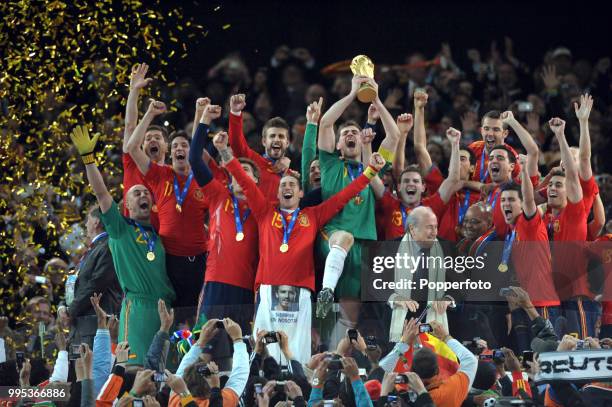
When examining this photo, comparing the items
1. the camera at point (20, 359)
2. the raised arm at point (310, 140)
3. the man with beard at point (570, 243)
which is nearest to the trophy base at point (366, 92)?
the raised arm at point (310, 140)

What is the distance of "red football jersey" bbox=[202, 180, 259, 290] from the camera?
959cm

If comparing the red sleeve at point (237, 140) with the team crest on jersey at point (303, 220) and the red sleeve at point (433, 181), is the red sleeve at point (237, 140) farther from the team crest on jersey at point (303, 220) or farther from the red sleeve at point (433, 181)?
the red sleeve at point (433, 181)

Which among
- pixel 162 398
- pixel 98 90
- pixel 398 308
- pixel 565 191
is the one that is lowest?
pixel 162 398

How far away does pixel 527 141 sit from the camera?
32.8 ft

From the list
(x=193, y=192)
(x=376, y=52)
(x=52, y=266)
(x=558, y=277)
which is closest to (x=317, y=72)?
(x=376, y=52)

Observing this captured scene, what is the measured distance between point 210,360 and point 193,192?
5.75ft

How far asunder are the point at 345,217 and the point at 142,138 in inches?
62.1

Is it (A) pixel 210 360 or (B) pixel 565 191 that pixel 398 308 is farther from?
(B) pixel 565 191

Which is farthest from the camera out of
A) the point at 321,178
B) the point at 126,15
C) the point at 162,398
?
the point at 126,15

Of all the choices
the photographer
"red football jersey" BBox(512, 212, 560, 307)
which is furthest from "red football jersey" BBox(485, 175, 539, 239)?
the photographer

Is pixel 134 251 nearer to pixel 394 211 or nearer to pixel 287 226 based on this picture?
pixel 287 226

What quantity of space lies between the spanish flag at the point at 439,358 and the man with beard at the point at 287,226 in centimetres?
88

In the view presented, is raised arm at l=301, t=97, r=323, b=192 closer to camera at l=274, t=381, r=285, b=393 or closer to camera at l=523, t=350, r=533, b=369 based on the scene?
camera at l=274, t=381, r=285, b=393

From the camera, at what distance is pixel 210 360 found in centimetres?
869
